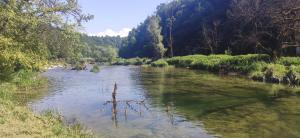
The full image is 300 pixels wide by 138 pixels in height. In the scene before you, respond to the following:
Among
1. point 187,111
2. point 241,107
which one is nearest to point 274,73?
point 241,107

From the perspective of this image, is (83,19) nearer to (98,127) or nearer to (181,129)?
(98,127)

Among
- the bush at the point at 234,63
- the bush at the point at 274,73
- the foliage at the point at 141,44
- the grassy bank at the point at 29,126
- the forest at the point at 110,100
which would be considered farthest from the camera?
the foliage at the point at 141,44

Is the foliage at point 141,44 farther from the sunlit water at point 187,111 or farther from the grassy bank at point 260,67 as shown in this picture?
the sunlit water at point 187,111

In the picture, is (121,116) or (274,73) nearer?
(121,116)

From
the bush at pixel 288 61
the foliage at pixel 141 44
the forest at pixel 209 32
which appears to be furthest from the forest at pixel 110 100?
the foliage at pixel 141 44

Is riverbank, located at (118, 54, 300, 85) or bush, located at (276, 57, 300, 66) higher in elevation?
bush, located at (276, 57, 300, 66)

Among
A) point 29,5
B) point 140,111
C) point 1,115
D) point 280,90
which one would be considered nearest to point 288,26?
point 280,90

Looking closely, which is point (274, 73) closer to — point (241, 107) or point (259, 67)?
point (259, 67)

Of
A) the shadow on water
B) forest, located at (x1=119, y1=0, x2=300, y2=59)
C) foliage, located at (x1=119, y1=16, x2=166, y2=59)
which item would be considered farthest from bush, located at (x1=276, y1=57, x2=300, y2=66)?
foliage, located at (x1=119, y1=16, x2=166, y2=59)

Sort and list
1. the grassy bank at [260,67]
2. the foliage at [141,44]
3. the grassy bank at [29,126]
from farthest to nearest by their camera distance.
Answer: the foliage at [141,44]
the grassy bank at [260,67]
the grassy bank at [29,126]

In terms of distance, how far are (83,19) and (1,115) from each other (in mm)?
8062

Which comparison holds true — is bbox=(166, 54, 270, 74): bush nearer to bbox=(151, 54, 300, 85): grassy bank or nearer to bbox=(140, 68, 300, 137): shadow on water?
bbox=(151, 54, 300, 85): grassy bank

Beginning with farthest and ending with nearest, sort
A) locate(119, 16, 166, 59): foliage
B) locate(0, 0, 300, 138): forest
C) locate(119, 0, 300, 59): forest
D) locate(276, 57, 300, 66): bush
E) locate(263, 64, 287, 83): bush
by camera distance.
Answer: locate(119, 16, 166, 59): foliage, locate(119, 0, 300, 59): forest, locate(276, 57, 300, 66): bush, locate(263, 64, 287, 83): bush, locate(0, 0, 300, 138): forest

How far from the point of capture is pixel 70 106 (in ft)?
87.0
